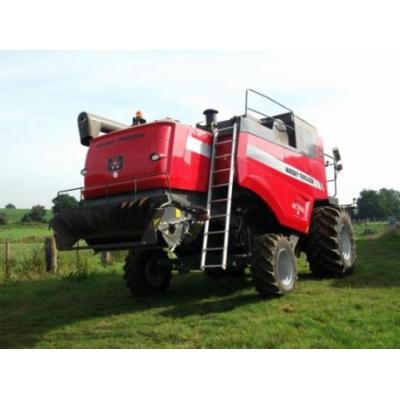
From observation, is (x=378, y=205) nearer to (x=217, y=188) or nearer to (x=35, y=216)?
(x=35, y=216)

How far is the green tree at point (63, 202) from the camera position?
7.08 metres

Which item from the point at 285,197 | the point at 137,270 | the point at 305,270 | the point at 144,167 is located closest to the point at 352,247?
the point at 305,270

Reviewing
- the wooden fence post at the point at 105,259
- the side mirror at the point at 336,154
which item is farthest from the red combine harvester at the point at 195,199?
the wooden fence post at the point at 105,259

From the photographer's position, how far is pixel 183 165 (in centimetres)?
660

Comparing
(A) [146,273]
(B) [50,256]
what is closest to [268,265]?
(A) [146,273]

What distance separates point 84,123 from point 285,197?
3713mm

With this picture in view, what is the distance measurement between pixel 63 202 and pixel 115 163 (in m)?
1.10

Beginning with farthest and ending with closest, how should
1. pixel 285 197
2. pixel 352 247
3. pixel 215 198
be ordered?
pixel 352 247 → pixel 285 197 → pixel 215 198

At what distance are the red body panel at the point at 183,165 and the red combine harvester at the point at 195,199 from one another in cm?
2

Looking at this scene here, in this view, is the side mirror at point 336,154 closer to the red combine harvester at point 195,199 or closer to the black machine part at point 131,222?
the red combine harvester at point 195,199

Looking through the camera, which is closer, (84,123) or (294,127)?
(84,123)

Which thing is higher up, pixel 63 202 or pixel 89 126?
pixel 89 126

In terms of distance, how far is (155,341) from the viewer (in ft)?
17.1

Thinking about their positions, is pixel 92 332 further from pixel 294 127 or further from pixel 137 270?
pixel 294 127
